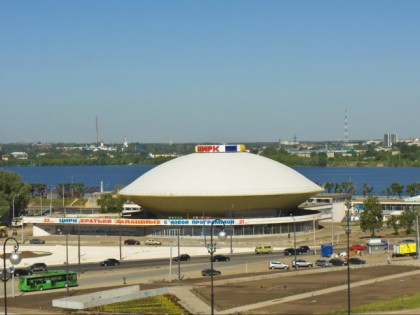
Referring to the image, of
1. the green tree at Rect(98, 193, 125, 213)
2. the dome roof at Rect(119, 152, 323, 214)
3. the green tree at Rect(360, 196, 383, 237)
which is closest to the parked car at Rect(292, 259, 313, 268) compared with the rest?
the dome roof at Rect(119, 152, 323, 214)

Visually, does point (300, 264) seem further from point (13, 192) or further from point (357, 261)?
point (13, 192)

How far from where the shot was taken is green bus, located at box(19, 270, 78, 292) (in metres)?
67.4

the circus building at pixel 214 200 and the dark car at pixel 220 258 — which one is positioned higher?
the circus building at pixel 214 200

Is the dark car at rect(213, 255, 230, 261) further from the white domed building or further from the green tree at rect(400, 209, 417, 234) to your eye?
the green tree at rect(400, 209, 417, 234)

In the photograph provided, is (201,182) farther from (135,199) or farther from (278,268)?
(278,268)

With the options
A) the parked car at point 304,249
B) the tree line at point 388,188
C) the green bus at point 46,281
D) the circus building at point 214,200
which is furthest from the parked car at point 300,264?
the tree line at point 388,188

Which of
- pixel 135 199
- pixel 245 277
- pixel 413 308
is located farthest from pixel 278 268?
pixel 135 199

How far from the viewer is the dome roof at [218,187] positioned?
10425 cm

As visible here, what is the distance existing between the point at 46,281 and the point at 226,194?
37641 mm

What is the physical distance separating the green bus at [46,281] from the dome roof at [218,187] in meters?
35.6

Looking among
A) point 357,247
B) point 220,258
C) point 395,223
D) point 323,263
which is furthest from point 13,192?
point 323,263

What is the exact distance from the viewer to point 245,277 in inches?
2830

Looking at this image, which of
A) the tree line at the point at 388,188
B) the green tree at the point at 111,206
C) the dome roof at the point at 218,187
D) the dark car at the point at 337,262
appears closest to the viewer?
the dark car at the point at 337,262

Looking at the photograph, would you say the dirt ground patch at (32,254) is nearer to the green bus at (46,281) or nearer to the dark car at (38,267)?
the dark car at (38,267)
